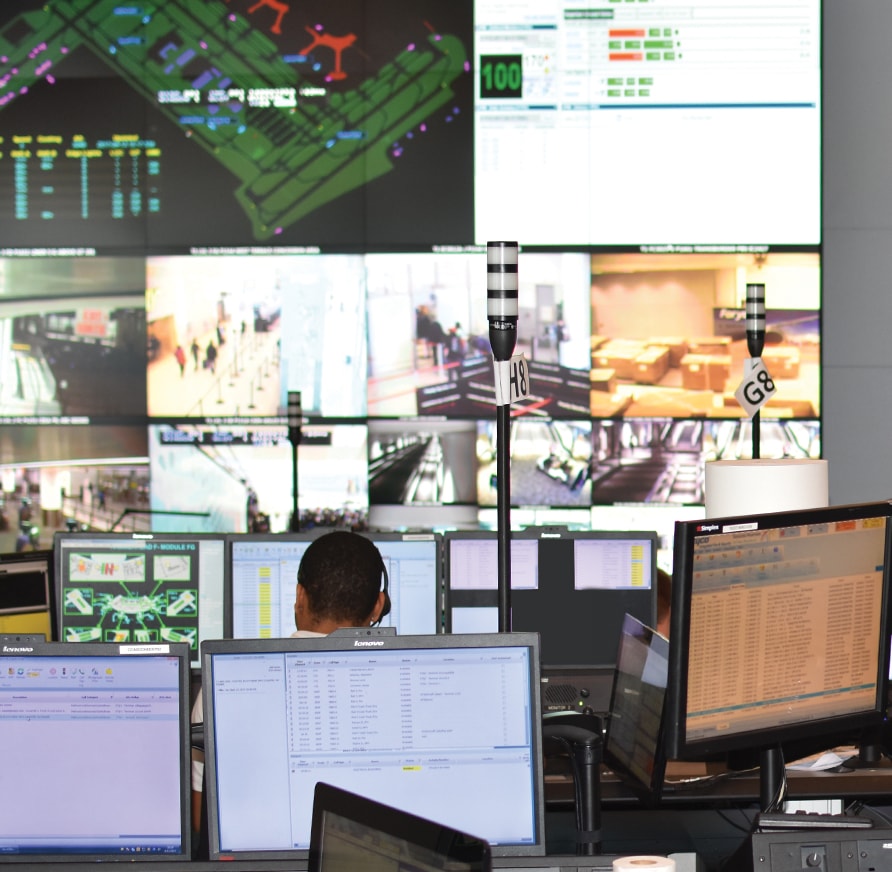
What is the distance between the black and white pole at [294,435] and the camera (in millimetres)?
6586

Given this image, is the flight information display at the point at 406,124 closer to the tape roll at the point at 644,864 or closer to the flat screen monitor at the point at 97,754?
the flat screen monitor at the point at 97,754

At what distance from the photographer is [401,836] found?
1198 mm

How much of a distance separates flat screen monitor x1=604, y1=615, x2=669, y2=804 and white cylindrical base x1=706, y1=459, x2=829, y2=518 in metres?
0.31

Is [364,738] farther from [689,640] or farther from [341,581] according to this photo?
[341,581]

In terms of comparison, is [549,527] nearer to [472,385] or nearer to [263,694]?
[263,694]

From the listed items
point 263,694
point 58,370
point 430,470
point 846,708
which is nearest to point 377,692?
point 263,694

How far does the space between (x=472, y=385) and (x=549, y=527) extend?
274 centimetres

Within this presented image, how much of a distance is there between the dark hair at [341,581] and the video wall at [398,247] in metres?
4.00

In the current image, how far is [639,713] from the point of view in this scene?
244 centimetres

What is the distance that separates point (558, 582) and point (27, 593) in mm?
1578

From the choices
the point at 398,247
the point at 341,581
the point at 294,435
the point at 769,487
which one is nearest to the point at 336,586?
the point at 341,581

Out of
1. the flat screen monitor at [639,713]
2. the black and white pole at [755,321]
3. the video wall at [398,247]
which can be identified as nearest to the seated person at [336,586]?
the flat screen monitor at [639,713]

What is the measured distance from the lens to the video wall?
6.63m

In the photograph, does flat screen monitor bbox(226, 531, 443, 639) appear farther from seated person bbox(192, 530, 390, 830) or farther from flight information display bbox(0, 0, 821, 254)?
flight information display bbox(0, 0, 821, 254)
